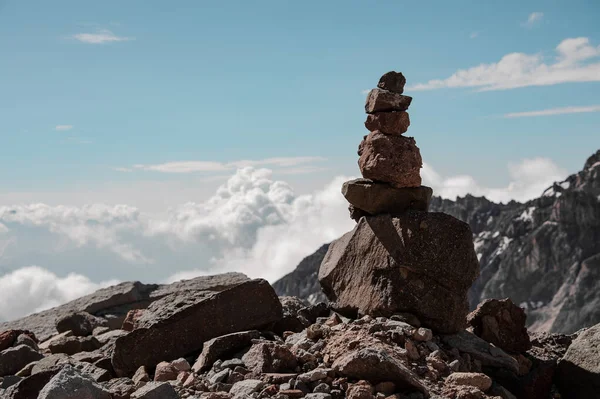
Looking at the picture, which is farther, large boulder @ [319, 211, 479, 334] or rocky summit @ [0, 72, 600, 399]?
large boulder @ [319, 211, 479, 334]

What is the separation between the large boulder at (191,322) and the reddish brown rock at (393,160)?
3.58 m

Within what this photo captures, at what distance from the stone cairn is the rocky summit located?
26mm

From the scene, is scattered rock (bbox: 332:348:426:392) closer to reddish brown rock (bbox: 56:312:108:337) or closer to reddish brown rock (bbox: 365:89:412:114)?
reddish brown rock (bbox: 365:89:412:114)

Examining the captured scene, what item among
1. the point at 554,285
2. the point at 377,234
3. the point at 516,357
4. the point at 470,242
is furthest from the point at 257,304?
the point at 554,285

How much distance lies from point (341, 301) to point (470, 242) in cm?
324

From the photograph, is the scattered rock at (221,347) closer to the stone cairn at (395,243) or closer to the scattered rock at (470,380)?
the stone cairn at (395,243)

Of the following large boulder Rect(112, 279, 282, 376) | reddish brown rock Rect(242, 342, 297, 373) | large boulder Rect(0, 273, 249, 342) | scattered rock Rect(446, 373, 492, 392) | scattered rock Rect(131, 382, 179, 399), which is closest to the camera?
scattered rock Rect(131, 382, 179, 399)

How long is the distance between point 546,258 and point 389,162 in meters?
120

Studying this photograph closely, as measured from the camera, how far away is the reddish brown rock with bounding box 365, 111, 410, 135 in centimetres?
1451

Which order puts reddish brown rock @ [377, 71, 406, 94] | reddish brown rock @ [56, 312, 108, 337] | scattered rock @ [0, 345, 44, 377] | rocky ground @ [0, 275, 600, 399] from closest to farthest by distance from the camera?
rocky ground @ [0, 275, 600, 399] → reddish brown rock @ [377, 71, 406, 94] → scattered rock @ [0, 345, 44, 377] → reddish brown rock @ [56, 312, 108, 337]

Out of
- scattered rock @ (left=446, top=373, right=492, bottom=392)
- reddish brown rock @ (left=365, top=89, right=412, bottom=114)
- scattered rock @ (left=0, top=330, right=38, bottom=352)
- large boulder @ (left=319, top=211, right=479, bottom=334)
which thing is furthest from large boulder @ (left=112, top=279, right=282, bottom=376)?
scattered rock @ (left=0, top=330, right=38, bottom=352)

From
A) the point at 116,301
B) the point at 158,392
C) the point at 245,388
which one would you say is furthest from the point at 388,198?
the point at 116,301

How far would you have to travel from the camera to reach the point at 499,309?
48.9ft

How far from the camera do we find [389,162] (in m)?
14.2
